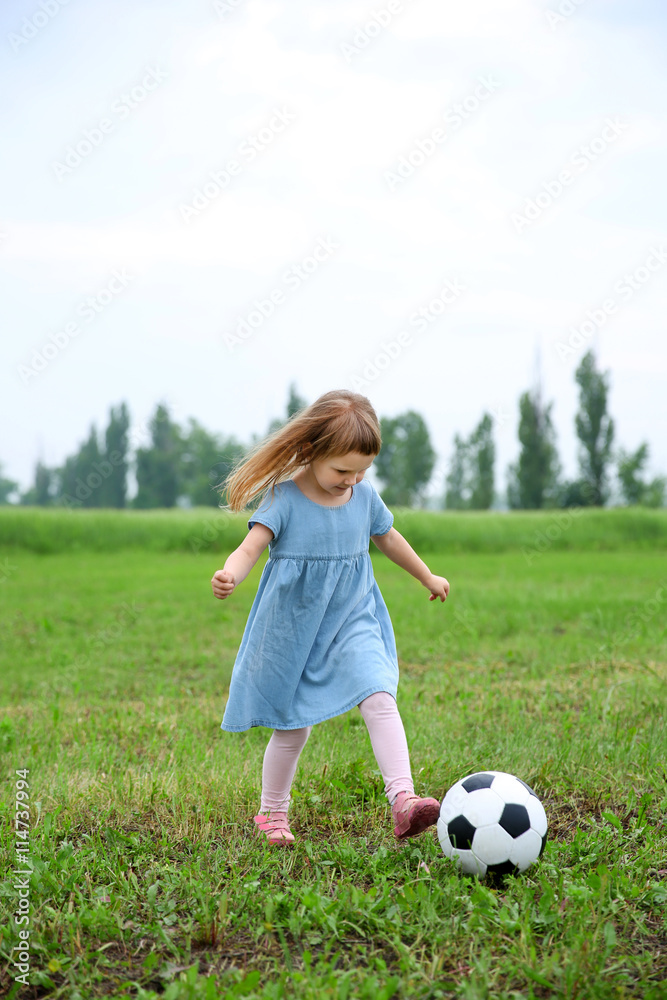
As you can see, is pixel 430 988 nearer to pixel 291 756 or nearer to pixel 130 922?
pixel 130 922

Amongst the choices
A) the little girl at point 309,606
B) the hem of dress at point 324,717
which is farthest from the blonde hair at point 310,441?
the hem of dress at point 324,717

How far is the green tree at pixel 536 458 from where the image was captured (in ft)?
104

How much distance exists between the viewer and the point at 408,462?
134 ft

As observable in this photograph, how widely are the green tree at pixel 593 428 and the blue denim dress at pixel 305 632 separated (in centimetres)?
2843

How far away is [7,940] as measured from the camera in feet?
8.22

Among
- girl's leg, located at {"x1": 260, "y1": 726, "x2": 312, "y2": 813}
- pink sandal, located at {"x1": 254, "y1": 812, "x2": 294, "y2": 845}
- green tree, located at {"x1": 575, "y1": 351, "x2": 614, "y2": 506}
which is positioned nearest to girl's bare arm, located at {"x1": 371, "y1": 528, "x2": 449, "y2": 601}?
girl's leg, located at {"x1": 260, "y1": 726, "x2": 312, "y2": 813}

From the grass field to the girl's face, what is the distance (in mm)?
1387

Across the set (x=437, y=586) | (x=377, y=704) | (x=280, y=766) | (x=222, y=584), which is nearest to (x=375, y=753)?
(x=377, y=704)

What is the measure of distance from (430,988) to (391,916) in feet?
1.10

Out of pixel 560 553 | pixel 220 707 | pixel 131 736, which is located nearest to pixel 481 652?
pixel 220 707

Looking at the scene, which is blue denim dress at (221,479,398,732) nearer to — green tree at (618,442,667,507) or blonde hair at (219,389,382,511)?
blonde hair at (219,389,382,511)

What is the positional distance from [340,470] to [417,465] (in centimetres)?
3759

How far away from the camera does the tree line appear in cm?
3025

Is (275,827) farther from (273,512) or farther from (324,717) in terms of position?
(273,512)
